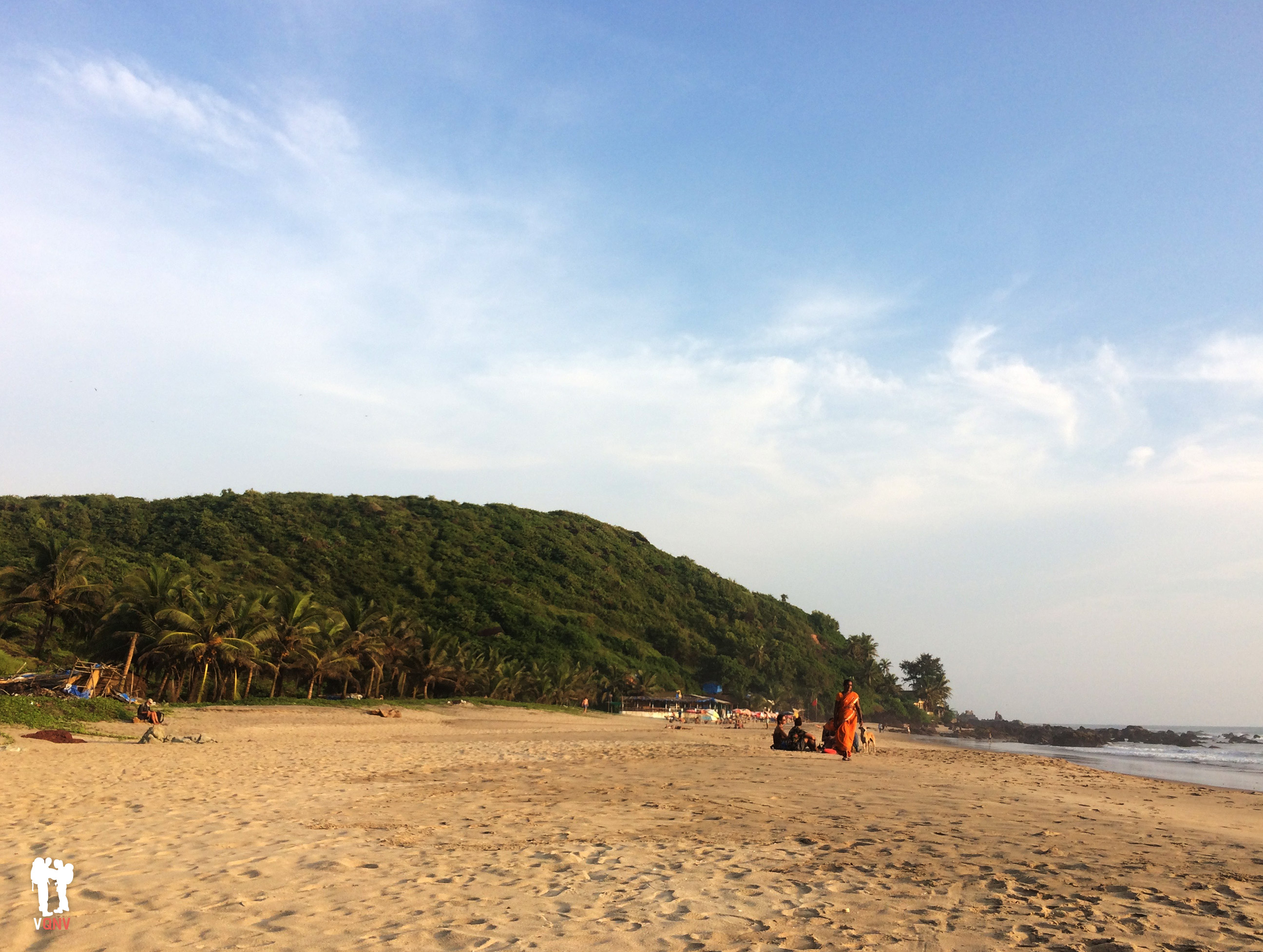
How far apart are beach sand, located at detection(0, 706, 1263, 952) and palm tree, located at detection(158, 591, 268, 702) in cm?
2202

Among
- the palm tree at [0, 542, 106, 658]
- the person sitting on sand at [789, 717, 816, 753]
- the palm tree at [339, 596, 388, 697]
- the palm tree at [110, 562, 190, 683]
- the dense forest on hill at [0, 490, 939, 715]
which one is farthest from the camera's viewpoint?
the dense forest on hill at [0, 490, 939, 715]

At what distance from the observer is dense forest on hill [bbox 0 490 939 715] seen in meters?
70.1

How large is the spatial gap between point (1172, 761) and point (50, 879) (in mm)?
46903

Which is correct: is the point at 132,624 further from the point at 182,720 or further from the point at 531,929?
the point at 531,929

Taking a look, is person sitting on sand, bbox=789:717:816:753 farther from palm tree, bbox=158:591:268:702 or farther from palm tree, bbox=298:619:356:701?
palm tree, bbox=298:619:356:701

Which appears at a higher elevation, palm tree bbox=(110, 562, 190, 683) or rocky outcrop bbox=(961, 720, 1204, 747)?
palm tree bbox=(110, 562, 190, 683)

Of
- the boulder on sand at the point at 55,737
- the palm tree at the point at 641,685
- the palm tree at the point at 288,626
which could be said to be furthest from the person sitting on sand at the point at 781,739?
the palm tree at the point at 641,685

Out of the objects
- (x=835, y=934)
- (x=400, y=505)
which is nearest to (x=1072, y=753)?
(x=835, y=934)

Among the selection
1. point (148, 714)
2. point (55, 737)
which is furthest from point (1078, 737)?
point (55, 737)

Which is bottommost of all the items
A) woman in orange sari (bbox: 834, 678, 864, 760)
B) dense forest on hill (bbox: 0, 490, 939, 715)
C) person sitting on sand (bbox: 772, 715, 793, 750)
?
person sitting on sand (bbox: 772, 715, 793, 750)

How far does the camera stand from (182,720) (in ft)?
89.5

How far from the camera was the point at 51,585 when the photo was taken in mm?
38281

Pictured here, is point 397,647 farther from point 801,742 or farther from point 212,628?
point 801,742

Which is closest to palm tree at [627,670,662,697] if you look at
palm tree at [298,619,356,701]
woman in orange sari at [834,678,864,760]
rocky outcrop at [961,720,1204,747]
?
palm tree at [298,619,356,701]
